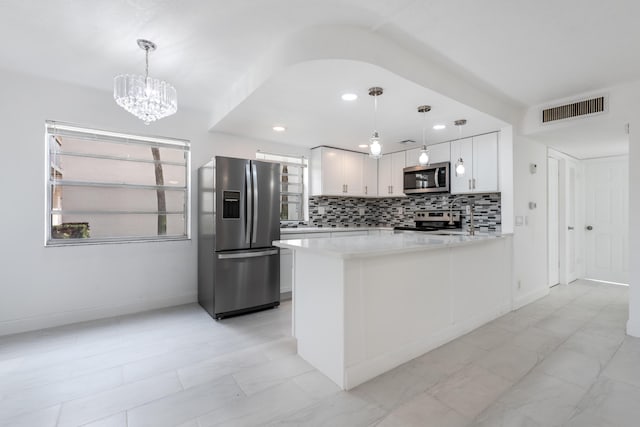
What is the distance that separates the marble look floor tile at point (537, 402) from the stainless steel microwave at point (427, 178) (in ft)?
9.03

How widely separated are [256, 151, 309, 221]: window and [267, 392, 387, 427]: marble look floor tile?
3.23 metres

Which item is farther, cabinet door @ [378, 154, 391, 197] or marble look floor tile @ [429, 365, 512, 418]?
cabinet door @ [378, 154, 391, 197]

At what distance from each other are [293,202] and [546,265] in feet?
12.6

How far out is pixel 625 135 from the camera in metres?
3.60

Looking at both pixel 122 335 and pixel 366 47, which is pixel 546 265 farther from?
pixel 122 335

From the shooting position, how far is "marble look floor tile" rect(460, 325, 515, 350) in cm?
263

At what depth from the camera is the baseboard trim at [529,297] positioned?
11.9 feet

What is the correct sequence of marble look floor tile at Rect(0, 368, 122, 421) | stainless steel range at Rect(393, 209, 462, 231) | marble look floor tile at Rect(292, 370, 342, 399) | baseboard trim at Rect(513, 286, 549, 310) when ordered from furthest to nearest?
1. stainless steel range at Rect(393, 209, 462, 231)
2. baseboard trim at Rect(513, 286, 549, 310)
3. marble look floor tile at Rect(292, 370, 342, 399)
4. marble look floor tile at Rect(0, 368, 122, 421)

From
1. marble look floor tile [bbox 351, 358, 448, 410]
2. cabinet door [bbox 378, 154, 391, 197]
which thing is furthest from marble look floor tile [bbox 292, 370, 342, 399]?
cabinet door [bbox 378, 154, 391, 197]

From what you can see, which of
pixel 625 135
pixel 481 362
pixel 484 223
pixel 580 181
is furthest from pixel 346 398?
pixel 580 181

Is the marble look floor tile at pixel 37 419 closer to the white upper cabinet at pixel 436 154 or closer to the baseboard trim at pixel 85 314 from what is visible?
the baseboard trim at pixel 85 314

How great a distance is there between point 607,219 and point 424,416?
17.7 feet

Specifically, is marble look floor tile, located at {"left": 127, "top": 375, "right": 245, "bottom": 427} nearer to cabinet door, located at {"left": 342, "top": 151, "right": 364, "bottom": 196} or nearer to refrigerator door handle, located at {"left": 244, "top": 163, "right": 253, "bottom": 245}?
refrigerator door handle, located at {"left": 244, "top": 163, "right": 253, "bottom": 245}

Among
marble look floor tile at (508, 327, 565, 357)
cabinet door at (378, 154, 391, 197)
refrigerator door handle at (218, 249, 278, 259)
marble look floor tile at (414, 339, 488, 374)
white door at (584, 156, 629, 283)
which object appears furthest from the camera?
cabinet door at (378, 154, 391, 197)
